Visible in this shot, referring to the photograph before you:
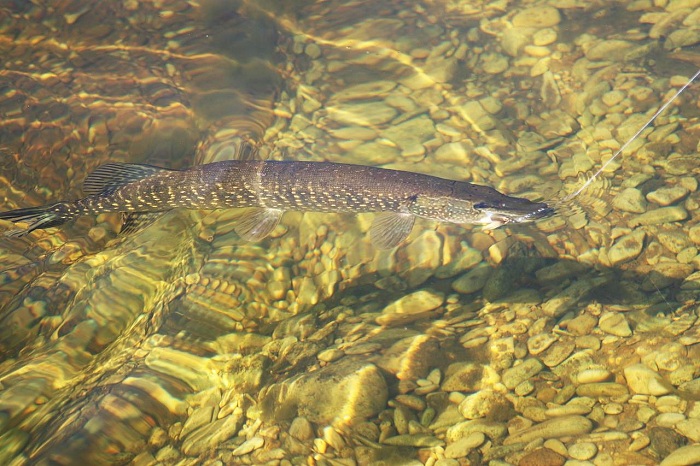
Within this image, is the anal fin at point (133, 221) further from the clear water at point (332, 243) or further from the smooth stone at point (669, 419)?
the smooth stone at point (669, 419)

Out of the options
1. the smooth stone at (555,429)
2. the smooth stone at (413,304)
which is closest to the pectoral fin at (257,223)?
the smooth stone at (413,304)

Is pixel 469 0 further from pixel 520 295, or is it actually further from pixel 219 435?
pixel 219 435

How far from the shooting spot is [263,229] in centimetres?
584

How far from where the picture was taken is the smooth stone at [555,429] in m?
3.78

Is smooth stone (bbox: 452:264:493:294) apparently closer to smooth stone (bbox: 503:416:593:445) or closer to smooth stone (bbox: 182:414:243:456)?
smooth stone (bbox: 503:416:593:445)

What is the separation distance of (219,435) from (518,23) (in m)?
7.42

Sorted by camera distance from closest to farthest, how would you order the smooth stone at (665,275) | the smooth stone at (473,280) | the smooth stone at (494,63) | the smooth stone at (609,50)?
the smooth stone at (665,275)
the smooth stone at (473,280)
the smooth stone at (609,50)
the smooth stone at (494,63)

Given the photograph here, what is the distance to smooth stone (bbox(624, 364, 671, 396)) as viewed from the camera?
391 cm

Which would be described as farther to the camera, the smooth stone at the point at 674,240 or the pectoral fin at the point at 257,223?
the pectoral fin at the point at 257,223

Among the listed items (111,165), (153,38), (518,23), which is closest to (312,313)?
(111,165)

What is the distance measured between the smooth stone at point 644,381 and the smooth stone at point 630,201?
7.12ft

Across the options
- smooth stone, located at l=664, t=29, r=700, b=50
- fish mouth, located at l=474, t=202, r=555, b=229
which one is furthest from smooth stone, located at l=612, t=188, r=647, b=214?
smooth stone, located at l=664, t=29, r=700, b=50

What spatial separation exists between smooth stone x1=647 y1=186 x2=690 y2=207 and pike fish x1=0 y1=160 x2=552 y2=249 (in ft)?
3.77

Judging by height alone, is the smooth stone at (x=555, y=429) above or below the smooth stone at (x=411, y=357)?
above
